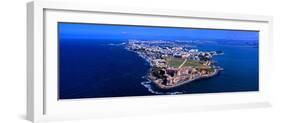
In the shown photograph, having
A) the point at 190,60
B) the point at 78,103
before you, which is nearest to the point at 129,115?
the point at 78,103

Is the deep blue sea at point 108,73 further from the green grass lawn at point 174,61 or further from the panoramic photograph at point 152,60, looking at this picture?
the green grass lawn at point 174,61

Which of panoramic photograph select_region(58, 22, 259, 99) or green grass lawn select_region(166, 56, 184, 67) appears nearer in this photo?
panoramic photograph select_region(58, 22, 259, 99)

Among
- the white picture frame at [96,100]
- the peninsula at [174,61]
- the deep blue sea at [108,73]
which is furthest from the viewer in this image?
the peninsula at [174,61]

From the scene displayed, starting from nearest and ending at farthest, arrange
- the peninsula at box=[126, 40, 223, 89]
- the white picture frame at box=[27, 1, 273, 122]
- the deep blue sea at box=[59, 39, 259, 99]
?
the white picture frame at box=[27, 1, 273, 122] < the deep blue sea at box=[59, 39, 259, 99] < the peninsula at box=[126, 40, 223, 89]

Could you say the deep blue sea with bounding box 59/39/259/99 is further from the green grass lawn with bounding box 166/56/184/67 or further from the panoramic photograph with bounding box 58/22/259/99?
the green grass lawn with bounding box 166/56/184/67

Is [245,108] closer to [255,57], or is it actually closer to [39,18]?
[255,57]

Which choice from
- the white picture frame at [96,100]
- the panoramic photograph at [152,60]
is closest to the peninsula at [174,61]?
the panoramic photograph at [152,60]

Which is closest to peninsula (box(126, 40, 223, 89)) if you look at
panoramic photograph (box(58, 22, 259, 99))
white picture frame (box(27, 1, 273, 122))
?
panoramic photograph (box(58, 22, 259, 99))
